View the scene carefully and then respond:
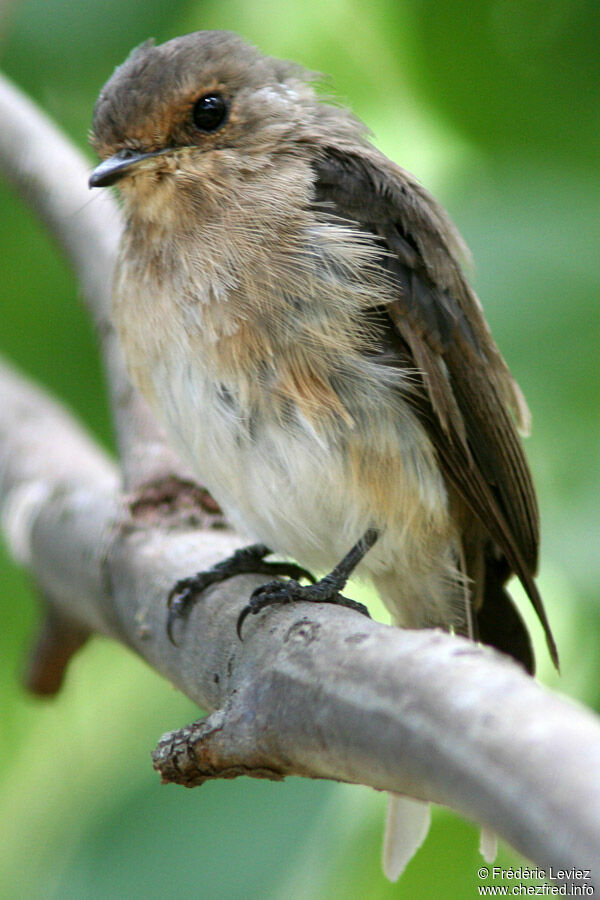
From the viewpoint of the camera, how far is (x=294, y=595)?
5.92ft

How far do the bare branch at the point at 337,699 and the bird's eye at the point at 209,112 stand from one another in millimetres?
867

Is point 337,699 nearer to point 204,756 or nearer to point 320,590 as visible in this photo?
point 204,756

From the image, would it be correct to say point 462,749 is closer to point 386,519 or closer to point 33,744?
point 386,519

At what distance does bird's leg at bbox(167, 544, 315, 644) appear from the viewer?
1.92m

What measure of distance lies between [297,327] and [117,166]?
1.58 ft

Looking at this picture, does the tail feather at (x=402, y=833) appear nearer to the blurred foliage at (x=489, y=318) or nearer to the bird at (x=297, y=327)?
the blurred foliage at (x=489, y=318)

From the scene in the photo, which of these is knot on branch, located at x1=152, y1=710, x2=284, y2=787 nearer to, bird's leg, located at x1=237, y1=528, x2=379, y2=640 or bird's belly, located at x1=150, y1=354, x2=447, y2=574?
bird's leg, located at x1=237, y1=528, x2=379, y2=640

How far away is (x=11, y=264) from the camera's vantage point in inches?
137

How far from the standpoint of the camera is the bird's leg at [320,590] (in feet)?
5.78

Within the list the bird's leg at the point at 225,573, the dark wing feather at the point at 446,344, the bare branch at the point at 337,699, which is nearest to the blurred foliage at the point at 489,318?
the dark wing feather at the point at 446,344

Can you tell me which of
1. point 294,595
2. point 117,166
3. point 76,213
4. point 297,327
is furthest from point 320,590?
point 76,213

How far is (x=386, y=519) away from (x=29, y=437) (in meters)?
1.25

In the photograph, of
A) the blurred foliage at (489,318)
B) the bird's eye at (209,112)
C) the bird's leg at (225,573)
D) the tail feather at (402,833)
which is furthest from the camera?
the blurred foliage at (489,318)

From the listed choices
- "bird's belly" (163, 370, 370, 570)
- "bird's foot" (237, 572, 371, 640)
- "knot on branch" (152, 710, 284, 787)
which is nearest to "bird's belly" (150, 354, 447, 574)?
"bird's belly" (163, 370, 370, 570)
